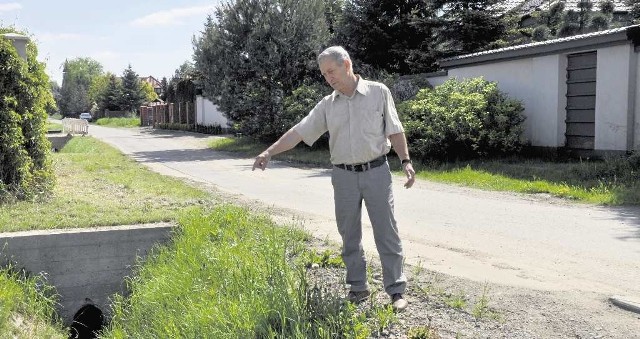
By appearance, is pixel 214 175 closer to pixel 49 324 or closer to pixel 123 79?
pixel 49 324

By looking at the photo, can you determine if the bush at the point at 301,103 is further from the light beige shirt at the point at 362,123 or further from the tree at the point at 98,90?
the tree at the point at 98,90

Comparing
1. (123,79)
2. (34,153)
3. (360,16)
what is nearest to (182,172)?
(34,153)

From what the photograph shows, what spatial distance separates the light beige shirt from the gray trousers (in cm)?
12

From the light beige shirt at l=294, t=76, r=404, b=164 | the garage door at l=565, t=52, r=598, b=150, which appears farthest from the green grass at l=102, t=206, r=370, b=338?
the garage door at l=565, t=52, r=598, b=150

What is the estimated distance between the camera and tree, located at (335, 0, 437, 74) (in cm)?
2283

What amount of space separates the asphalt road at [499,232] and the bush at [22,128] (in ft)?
9.94

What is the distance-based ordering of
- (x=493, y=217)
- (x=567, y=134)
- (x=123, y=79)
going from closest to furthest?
(x=493, y=217)
(x=567, y=134)
(x=123, y=79)

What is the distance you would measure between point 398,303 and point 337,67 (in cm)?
162

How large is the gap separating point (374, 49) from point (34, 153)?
15.1 meters

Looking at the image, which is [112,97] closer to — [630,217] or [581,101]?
[581,101]

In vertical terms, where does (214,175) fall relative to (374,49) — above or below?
below

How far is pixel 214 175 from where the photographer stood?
14852mm

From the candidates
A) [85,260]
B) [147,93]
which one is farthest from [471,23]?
[147,93]

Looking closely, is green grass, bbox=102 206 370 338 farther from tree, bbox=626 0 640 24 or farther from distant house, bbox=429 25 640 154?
tree, bbox=626 0 640 24
